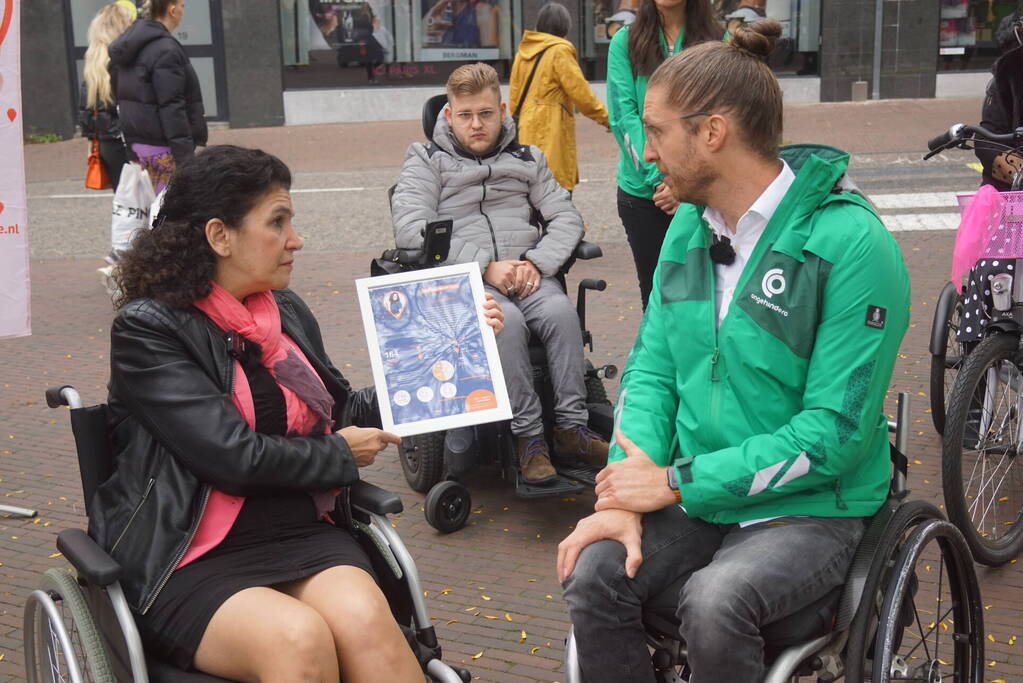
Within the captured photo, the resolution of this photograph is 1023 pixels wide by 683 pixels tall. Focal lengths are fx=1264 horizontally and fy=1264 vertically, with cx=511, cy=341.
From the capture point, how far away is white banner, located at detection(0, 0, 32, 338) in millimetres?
4676

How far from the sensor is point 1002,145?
14.9 feet

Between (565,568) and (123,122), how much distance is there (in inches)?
269

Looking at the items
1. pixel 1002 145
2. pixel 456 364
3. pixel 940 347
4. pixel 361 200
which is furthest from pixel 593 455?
pixel 361 200

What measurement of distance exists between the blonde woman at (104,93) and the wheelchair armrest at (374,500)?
6.43 meters

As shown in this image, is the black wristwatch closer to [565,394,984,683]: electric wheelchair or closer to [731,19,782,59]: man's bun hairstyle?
[565,394,984,683]: electric wheelchair

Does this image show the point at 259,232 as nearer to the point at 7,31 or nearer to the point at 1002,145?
the point at 7,31

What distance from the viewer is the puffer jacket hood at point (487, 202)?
5.18 metres

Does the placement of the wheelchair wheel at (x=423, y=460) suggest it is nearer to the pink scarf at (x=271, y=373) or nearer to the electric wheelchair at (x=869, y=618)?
the pink scarf at (x=271, y=373)

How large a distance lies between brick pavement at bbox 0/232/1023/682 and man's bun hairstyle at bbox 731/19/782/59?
1930mm

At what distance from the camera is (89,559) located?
8.92 feet

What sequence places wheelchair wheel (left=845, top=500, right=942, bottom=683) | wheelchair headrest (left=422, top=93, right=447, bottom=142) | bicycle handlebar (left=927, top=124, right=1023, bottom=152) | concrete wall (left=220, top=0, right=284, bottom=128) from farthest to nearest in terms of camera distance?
concrete wall (left=220, top=0, right=284, bottom=128) < wheelchair headrest (left=422, top=93, right=447, bottom=142) < bicycle handlebar (left=927, top=124, right=1023, bottom=152) < wheelchair wheel (left=845, top=500, right=942, bottom=683)

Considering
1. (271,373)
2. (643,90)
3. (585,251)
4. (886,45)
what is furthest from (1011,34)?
(886,45)

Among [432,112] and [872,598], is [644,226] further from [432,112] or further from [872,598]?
[872,598]

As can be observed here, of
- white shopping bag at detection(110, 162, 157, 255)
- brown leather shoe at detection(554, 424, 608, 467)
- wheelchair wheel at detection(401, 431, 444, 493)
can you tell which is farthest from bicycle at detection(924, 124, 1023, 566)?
white shopping bag at detection(110, 162, 157, 255)
